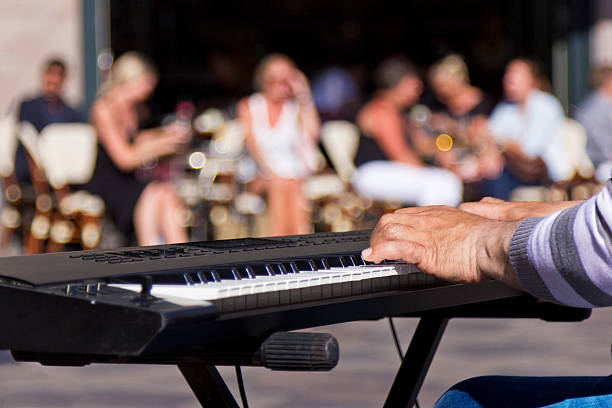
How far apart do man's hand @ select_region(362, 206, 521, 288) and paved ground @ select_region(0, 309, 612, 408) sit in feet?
7.24

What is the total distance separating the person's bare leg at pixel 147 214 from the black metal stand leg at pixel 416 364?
230 inches

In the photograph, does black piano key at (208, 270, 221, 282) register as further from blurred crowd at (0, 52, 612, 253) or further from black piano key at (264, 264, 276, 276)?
blurred crowd at (0, 52, 612, 253)

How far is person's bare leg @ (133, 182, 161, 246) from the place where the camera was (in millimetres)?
7961

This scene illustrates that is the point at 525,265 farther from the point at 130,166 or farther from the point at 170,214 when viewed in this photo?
the point at 170,214

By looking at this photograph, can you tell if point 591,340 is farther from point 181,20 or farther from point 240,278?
point 181,20

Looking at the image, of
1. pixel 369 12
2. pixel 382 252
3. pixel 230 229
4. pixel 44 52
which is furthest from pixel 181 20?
pixel 382 252

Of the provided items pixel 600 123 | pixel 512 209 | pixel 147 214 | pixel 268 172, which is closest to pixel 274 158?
pixel 268 172

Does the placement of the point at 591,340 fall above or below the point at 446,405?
below

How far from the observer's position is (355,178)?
8.64 m

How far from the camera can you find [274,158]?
28.3 feet

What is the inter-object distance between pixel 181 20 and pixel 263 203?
7573mm

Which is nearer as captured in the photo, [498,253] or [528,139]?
[498,253]

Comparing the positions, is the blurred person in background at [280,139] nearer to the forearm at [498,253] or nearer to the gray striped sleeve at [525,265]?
the forearm at [498,253]

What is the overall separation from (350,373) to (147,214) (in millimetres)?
3547
